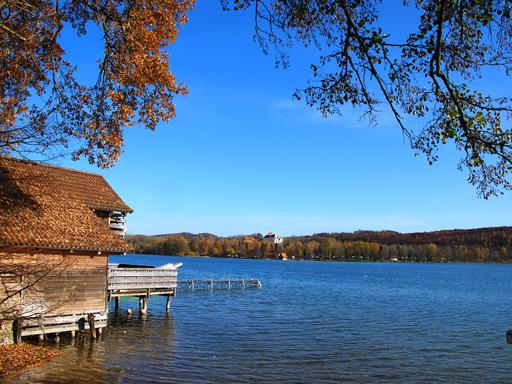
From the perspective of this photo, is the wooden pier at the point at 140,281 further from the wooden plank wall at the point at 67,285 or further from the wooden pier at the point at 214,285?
the wooden pier at the point at 214,285

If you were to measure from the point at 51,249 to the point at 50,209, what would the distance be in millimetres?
1702

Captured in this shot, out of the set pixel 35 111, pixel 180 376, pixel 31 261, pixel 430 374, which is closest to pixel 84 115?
pixel 35 111

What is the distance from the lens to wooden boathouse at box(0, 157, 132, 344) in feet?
56.1

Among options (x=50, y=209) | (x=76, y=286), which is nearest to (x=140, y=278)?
(x=76, y=286)

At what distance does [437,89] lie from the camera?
814 cm

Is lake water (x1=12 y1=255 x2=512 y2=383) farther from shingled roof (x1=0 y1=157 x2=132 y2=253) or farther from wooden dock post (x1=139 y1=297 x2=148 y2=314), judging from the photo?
shingled roof (x1=0 y1=157 x2=132 y2=253)

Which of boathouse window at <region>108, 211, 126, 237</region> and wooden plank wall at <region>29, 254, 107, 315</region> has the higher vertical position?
boathouse window at <region>108, 211, 126, 237</region>

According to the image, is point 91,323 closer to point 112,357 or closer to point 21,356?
point 112,357

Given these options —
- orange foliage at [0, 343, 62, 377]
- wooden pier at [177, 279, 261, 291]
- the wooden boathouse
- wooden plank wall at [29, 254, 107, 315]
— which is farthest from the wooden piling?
wooden pier at [177, 279, 261, 291]

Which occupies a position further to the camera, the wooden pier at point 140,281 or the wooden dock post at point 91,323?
the wooden pier at point 140,281

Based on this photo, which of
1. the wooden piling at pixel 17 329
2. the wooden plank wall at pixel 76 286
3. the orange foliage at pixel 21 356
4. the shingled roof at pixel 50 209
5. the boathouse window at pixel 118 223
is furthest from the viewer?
the boathouse window at pixel 118 223

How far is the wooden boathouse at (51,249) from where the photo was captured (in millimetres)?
17094

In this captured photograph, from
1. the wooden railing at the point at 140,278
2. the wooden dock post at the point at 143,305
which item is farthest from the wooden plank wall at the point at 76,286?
the wooden dock post at the point at 143,305

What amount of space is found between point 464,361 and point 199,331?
1336cm
